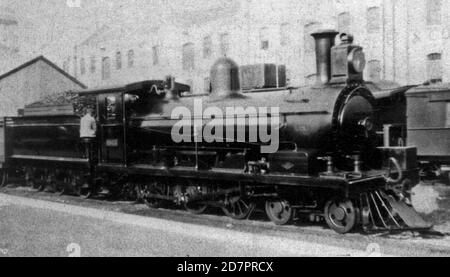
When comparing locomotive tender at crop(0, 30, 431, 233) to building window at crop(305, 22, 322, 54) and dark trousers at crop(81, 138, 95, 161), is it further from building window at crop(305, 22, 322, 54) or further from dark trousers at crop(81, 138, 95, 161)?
building window at crop(305, 22, 322, 54)

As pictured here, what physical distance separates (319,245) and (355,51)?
3539mm

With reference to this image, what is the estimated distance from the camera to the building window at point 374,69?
2728 cm

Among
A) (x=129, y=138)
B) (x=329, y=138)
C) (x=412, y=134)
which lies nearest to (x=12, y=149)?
(x=129, y=138)

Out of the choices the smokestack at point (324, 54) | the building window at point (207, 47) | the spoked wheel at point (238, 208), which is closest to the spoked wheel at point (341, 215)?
the spoked wheel at point (238, 208)

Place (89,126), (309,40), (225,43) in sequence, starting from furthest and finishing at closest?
1. (225,43)
2. (309,40)
3. (89,126)

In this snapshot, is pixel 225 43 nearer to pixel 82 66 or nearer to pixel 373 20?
pixel 373 20

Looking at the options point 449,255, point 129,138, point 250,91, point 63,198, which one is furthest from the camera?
point 63,198

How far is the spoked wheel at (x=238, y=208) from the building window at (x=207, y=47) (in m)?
26.7

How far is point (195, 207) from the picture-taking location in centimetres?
1059

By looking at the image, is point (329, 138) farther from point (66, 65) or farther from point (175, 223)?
point (66, 65)

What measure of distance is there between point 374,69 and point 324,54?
19.9 metres

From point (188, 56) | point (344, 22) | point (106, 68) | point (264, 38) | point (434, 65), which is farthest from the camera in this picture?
point (106, 68)

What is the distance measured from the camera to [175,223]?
353 inches

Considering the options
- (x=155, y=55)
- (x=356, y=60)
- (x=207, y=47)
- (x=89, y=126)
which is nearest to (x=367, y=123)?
(x=356, y=60)
